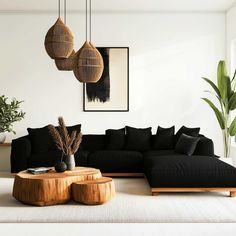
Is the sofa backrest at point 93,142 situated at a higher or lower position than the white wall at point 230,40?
lower

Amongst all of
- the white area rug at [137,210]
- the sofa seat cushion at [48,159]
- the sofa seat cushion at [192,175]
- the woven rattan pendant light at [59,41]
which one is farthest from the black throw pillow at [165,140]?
the woven rattan pendant light at [59,41]

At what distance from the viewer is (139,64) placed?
8.27 m

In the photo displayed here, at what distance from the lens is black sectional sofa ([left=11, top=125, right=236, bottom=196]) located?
18.0ft

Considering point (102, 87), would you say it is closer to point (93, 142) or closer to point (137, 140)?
point (93, 142)

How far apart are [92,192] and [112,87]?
3.61 meters

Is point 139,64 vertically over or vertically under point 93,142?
over

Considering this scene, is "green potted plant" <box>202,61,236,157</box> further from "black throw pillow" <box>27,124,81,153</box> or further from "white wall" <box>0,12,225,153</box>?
"black throw pillow" <box>27,124,81,153</box>

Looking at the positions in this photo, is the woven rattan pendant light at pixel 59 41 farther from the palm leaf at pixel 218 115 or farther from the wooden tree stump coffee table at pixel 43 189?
the palm leaf at pixel 218 115

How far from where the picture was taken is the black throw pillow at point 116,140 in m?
7.38

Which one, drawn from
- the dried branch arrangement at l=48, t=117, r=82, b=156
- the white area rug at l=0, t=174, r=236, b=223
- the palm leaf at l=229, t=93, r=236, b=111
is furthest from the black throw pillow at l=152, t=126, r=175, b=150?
the dried branch arrangement at l=48, t=117, r=82, b=156

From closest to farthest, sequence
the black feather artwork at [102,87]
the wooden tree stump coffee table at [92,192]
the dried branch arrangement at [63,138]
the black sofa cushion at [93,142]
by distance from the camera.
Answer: the wooden tree stump coffee table at [92,192]
the dried branch arrangement at [63,138]
the black sofa cushion at [93,142]
the black feather artwork at [102,87]

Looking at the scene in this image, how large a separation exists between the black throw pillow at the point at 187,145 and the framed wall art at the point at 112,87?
1.84 metres

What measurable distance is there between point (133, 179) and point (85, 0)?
3154 mm

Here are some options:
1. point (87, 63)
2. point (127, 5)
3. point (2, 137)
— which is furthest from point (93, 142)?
point (87, 63)
